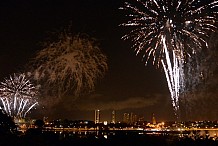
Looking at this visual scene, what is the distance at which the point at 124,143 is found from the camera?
22.7 meters

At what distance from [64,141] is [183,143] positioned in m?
6.81

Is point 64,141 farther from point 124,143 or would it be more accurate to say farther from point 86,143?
point 124,143

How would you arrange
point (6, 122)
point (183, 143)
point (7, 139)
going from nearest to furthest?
point (7, 139), point (183, 143), point (6, 122)

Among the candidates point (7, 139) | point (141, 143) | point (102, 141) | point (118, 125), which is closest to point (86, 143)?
point (102, 141)

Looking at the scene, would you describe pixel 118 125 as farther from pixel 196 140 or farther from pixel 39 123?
pixel 196 140

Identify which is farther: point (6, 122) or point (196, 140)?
point (6, 122)

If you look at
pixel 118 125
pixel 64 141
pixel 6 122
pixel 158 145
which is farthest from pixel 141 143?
pixel 118 125

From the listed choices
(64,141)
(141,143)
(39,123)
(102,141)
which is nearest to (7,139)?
(64,141)

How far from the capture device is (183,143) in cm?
2184

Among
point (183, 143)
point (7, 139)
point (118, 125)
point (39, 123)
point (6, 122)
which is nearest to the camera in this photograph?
point (7, 139)

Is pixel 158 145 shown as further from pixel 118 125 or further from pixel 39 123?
pixel 118 125

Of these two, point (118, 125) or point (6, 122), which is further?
point (118, 125)

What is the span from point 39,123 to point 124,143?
75.9 m

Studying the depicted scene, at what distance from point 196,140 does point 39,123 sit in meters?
77.6
